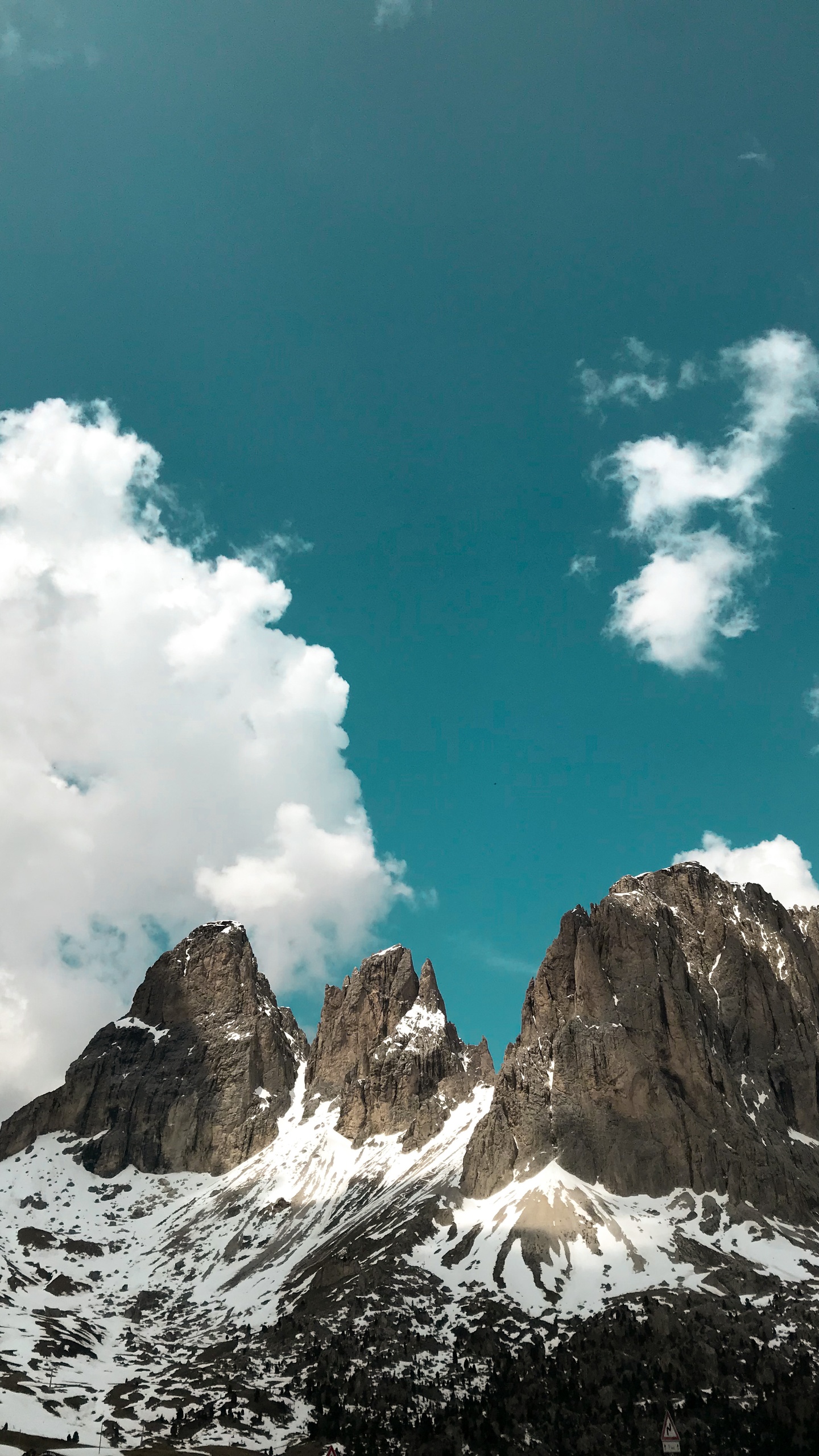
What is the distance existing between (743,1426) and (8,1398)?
11761cm

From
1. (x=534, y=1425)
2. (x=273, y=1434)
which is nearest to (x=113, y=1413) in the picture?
(x=273, y=1434)

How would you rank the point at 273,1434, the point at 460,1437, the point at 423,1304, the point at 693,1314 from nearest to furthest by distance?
1. the point at 460,1437
2. the point at 273,1434
3. the point at 693,1314
4. the point at 423,1304

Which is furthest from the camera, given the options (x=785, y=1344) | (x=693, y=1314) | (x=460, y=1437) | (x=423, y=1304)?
(x=423, y=1304)

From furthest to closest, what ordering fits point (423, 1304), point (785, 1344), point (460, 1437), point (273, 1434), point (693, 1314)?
point (423, 1304), point (693, 1314), point (785, 1344), point (273, 1434), point (460, 1437)

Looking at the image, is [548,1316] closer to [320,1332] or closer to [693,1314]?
[693,1314]

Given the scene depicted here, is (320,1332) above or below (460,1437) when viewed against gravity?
above

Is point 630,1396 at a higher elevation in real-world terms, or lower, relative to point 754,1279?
lower

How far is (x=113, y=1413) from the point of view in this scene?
167375 mm

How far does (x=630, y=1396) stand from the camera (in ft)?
508

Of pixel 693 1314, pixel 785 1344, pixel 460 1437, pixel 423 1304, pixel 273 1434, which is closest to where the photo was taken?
pixel 460 1437

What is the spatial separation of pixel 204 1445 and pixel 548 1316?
68.4 metres

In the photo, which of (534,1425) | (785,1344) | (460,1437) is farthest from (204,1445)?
(785,1344)

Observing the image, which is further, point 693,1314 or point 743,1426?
point 693,1314

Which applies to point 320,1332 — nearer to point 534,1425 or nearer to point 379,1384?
point 379,1384
